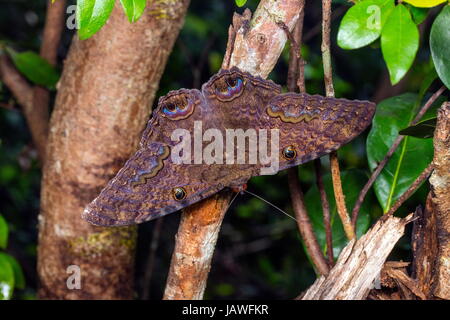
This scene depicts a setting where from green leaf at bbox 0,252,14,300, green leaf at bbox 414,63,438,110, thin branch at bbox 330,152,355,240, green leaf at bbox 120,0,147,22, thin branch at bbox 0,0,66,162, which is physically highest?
thin branch at bbox 0,0,66,162

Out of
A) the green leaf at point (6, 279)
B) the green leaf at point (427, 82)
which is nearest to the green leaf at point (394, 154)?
the green leaf at point (427, 82)

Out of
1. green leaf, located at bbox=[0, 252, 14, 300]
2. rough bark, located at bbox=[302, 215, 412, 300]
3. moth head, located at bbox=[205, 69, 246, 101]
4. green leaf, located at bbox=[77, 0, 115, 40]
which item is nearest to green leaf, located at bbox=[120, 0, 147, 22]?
green leaf, located at bbox=[77, 0, 115, 40]

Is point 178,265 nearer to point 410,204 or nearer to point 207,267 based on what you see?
point 207,267

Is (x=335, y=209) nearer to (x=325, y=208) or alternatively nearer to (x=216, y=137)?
(x=325, y=208)

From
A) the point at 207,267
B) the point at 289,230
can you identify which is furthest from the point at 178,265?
the point at 289,230

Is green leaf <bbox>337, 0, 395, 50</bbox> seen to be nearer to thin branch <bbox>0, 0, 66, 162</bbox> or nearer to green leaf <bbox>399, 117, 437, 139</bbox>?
green leaf <bbox>399, 117, 437, 139</bbox>
